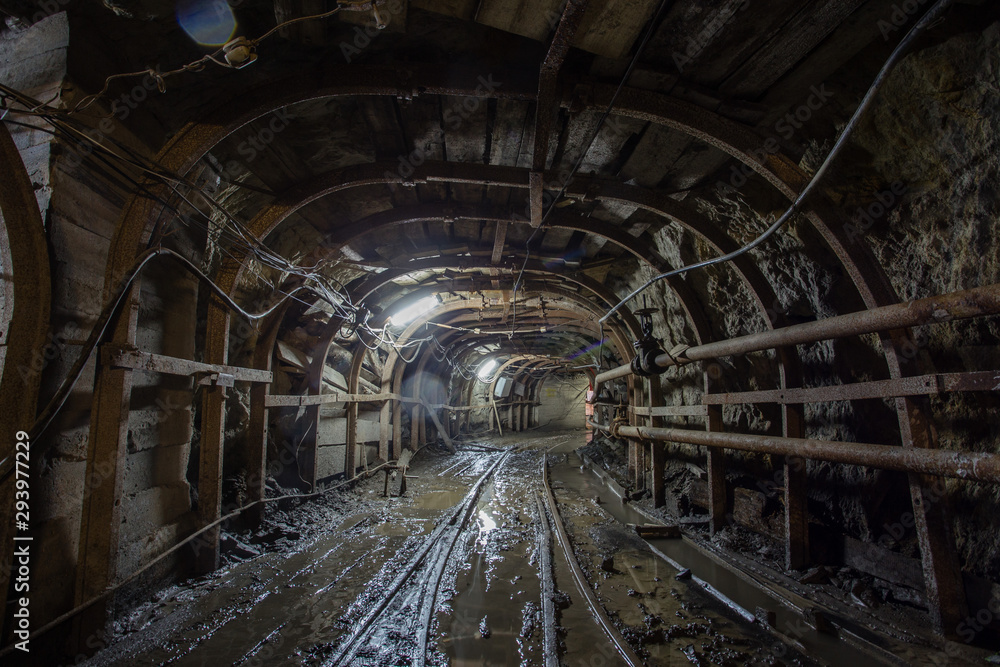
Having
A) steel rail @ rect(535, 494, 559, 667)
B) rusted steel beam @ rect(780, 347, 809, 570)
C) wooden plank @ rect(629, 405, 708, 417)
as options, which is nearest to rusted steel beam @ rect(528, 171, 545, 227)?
rusted steel beam @ rect(780, 347, 809, 570)

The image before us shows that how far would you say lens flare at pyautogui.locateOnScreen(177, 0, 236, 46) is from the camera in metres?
2.84

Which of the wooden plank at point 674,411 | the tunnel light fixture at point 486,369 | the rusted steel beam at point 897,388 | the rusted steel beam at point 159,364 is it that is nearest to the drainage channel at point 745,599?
the wooden plank at point 674,411

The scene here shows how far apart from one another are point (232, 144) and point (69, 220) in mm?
1478

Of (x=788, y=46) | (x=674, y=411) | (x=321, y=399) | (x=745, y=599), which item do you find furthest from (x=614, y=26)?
(x=321, y=399)

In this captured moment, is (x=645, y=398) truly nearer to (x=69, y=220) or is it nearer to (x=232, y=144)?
(x=232, y=144)

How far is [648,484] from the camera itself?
8141mm

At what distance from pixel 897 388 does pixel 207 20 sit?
18.6 ft

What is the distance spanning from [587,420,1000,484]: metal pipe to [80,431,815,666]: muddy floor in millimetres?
1527

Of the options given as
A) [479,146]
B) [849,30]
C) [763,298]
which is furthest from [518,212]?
[849,30]

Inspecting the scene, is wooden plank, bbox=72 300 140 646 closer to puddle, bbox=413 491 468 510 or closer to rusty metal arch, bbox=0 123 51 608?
rusty metal arch, bbox=0 123 51 608

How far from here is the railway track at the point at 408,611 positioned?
3.03 metres

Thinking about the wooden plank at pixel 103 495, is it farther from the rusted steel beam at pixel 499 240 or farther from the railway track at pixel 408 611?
the rusted steel beam at pixel 499 240

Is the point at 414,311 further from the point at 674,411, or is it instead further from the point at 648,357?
the point at 674,411

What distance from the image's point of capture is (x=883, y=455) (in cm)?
310
